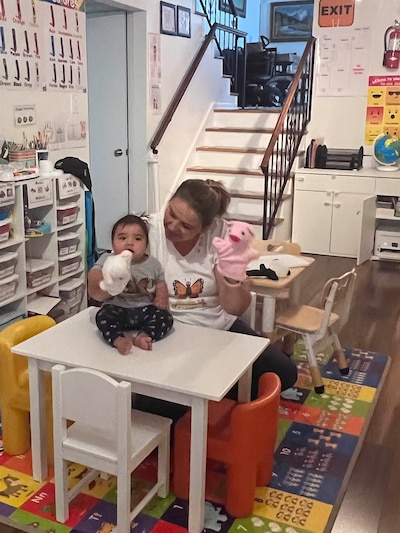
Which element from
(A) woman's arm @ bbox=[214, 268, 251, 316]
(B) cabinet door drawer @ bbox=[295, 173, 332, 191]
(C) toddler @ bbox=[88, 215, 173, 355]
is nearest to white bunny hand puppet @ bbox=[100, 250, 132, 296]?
(C) toddler @ bbox=[88, 215, 173, 355]

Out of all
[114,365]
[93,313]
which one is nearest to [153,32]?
[93,313]

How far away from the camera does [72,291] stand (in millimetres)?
3947

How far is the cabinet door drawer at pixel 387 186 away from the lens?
546 centimetres

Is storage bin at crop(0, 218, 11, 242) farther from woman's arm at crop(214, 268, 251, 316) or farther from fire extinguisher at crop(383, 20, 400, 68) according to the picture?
fire extinguisher at crop(383, 20, 400, 68)

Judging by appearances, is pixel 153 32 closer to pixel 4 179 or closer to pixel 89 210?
pixel 89 210

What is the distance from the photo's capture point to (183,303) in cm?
236

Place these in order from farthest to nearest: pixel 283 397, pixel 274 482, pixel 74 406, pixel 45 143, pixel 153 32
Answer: pixel 153 32, pixel 45 143, pixel 283 397, pixel 274 482, pixel 74 406

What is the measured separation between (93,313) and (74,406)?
565 millimetres

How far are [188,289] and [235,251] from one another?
0.37 m

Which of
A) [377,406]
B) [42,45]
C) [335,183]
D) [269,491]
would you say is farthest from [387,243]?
[269,491]

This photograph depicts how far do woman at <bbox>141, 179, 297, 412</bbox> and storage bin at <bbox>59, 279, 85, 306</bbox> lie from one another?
1.68m

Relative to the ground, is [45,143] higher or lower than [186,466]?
higher

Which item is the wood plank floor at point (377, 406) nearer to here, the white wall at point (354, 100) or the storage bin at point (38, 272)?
the white wall at point (354, 100)

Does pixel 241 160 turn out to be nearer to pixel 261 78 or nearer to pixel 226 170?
pixel 226 170
